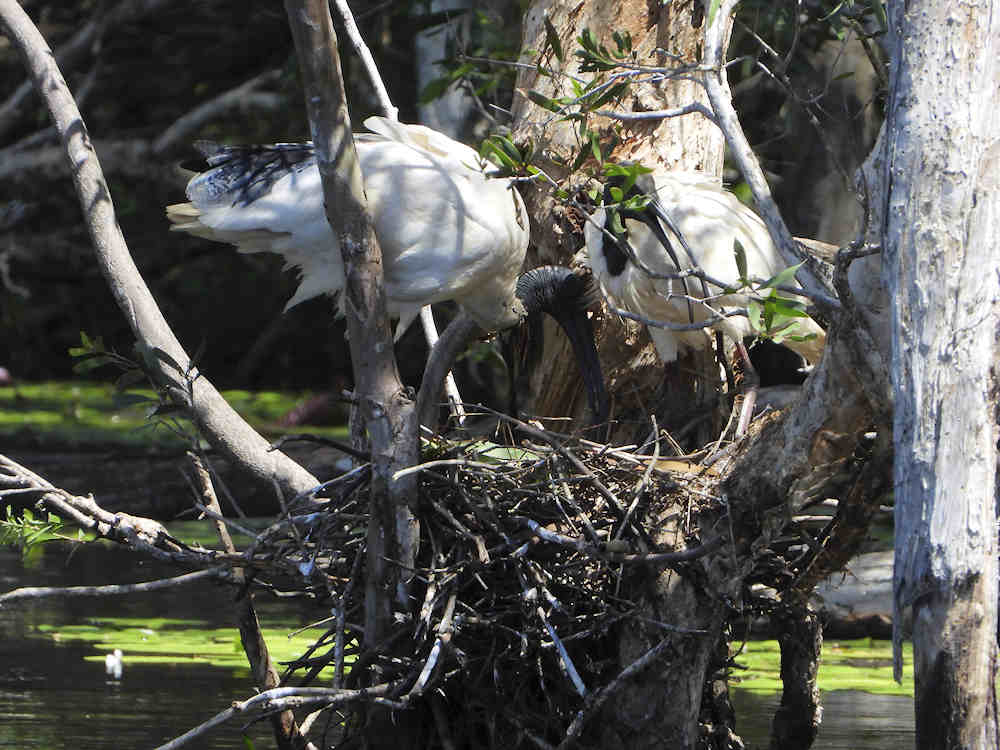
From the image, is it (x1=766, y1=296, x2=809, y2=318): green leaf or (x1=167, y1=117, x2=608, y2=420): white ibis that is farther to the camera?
(x1=167, y1=117, x2=608, y2=420): white ibis

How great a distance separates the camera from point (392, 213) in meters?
3.73

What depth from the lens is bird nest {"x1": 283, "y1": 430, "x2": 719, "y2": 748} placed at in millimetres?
3193

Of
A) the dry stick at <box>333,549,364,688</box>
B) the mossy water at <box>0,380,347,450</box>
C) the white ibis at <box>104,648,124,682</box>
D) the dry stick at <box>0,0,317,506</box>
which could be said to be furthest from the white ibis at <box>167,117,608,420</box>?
the mossy water at <box>0,380,347,450</box>

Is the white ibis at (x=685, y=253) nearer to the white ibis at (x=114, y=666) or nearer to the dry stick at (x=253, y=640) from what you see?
the dry stick at (x=253, y=640)

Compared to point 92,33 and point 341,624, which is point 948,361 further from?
point 92,33

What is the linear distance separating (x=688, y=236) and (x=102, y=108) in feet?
29.6

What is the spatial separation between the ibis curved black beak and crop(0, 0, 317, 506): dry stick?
867mm

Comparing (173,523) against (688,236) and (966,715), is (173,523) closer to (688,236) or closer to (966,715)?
(688,236)

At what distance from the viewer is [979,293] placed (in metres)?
2.35

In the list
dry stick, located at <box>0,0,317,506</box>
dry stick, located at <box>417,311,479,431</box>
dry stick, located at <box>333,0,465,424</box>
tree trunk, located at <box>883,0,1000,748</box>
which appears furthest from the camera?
dry stick, located at <box>333,0,465,424</box>

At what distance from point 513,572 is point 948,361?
1.30 meters

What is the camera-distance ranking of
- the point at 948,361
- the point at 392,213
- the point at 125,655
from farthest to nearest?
the point at 125,655
the point at 392,213
the point at 948,361

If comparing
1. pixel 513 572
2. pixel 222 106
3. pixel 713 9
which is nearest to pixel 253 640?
pixel 513 572

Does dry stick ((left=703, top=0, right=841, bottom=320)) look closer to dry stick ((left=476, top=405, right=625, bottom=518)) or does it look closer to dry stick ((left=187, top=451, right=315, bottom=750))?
dry stick ((left=476, top=405, right=625, bottom=518))
